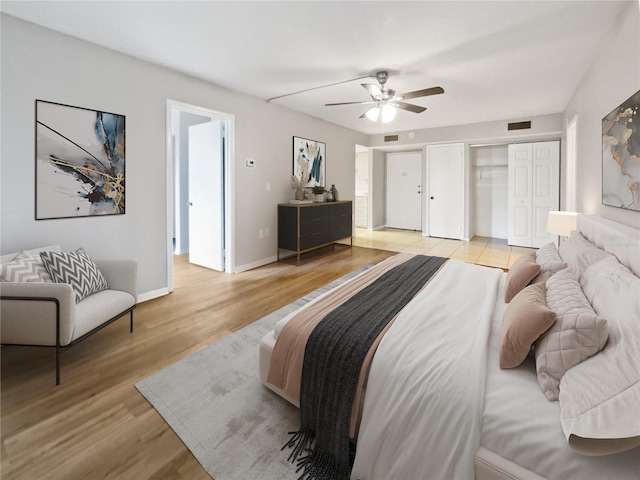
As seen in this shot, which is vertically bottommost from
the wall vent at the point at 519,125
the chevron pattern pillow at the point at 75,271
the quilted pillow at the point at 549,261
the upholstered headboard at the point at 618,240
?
the chevron pattern pillow at the point at 75,271

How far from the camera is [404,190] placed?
27.6 ft

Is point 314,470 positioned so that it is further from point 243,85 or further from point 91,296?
point 243,85

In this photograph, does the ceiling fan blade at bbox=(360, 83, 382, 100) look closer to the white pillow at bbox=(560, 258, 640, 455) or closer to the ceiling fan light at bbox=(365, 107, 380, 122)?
the ceiling fan light at bbox=(365, 107, 380, 122)

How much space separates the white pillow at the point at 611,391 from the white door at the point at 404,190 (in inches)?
286

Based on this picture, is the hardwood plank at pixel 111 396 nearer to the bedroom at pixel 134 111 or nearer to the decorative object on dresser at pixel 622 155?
the bedroom at pixel 134 111

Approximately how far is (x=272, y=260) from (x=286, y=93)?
2482mm

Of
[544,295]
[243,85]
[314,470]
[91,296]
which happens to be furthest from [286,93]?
[314,470]

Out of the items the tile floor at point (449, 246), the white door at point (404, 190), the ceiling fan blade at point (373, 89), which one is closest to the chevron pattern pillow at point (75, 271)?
the ceiling fan blade at point (373, 89)

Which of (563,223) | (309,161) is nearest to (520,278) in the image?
(563,223)

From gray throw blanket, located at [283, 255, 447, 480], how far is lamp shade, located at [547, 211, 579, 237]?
2.72m

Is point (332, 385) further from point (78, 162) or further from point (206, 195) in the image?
point (206, 195)

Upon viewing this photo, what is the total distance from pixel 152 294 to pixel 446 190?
6.20 meters

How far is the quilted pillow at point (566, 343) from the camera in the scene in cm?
108

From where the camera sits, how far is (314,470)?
137 cm
